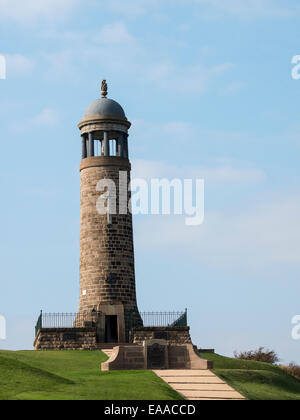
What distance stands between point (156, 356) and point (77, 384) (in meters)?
10.5

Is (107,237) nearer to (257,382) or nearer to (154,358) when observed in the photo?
(154,358)

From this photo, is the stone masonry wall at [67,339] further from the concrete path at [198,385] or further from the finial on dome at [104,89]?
the finial on dome at [104,89]

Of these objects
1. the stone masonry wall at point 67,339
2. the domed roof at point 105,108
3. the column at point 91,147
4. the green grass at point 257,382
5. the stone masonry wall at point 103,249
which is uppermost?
the domed roof at point 105,108

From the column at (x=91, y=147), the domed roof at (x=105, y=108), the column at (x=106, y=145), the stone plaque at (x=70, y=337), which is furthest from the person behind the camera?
the domed roof at (x=105, y=108)

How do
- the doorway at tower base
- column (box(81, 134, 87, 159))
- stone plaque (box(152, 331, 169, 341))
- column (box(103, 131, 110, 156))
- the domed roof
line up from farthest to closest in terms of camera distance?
column (box(81, 134, 87, 159)), the domed roof, column (box(103, 131, 110, 156)), stone plaque (box(152, 331, 169, 341)), the doorway at tower base

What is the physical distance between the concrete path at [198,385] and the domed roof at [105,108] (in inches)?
880

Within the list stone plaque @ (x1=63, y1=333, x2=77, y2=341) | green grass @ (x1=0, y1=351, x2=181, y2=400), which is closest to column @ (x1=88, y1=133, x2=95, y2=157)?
stone plaque @ (x1=63, y1=333, x2=77, y2=341)

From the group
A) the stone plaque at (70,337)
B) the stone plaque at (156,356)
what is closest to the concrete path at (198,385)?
the stone plaque at (156,356)

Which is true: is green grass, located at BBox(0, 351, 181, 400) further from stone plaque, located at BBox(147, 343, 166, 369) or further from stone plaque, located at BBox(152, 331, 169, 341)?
stone plaque, located at BBox(152, 331, 169, 341)

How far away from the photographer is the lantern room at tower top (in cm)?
6253

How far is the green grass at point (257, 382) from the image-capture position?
41969 mm

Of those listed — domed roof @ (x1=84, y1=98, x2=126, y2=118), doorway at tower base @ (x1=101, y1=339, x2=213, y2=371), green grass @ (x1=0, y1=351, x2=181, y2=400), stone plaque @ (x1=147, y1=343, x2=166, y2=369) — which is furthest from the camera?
domed roof @ (x1=84, y1=98, x2=126, y2=118)

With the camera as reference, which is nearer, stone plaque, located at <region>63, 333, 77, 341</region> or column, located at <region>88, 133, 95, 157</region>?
stone plaque, located at <region>63, 333, 77, 341</region>
